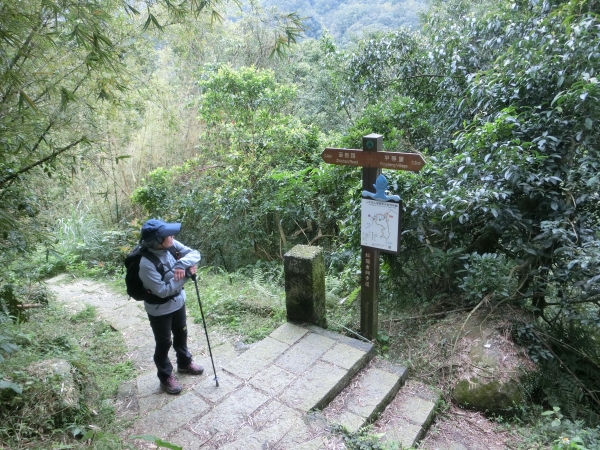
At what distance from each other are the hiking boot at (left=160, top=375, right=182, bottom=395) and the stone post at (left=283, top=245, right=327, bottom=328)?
48.6 inches

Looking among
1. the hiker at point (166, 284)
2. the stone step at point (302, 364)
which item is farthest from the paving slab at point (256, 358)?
the hiker at point (166, 284)

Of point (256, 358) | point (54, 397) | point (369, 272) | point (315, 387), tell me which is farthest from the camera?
point (369, 272)

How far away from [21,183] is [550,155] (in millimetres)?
4657

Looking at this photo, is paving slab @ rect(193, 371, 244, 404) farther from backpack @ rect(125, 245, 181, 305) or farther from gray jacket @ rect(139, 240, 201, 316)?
backpack @ rect(125, 245, 181, 305)

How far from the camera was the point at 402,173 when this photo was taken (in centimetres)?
390

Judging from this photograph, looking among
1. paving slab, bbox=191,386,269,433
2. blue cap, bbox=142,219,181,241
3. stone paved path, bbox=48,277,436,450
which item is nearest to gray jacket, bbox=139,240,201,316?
blue cap, bbox=142,219,181,241

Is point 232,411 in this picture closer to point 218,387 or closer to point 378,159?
point 218,387

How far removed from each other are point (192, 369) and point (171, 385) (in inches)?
10.4

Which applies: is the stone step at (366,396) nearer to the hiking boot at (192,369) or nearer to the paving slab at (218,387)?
the paving slab at (218,387)

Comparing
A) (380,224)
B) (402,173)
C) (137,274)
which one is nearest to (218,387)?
(137,274)

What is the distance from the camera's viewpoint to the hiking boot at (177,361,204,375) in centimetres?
327

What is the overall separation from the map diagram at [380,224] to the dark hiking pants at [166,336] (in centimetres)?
164

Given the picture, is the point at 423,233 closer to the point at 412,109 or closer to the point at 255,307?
the point at 255,307

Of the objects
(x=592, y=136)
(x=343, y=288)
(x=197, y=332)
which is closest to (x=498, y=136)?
(x=592, y=136)
